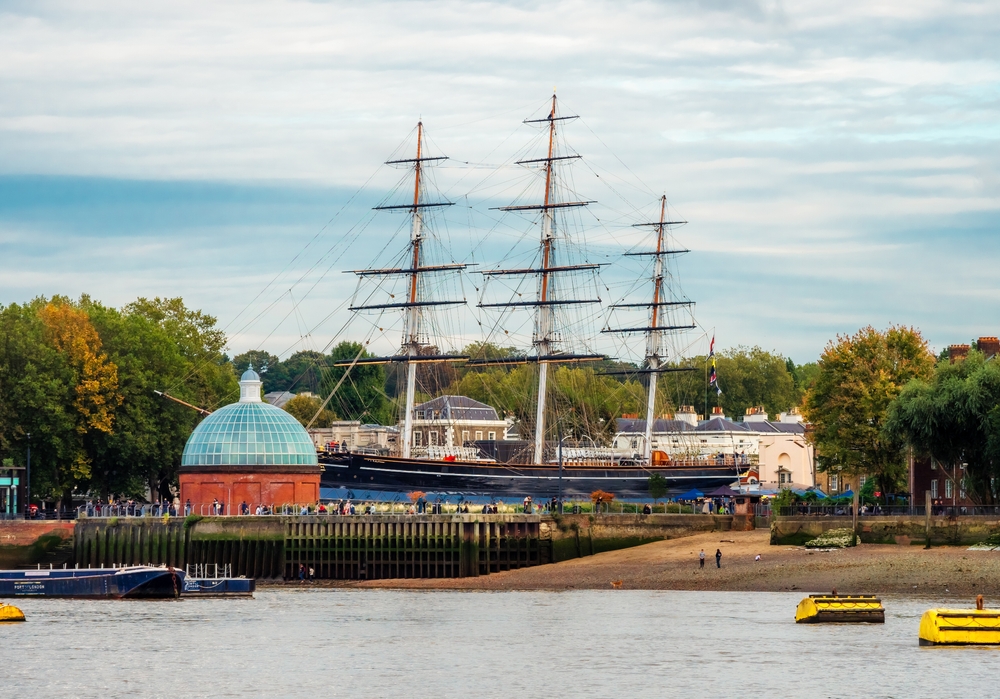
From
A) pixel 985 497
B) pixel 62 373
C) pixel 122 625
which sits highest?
pixel 62 373

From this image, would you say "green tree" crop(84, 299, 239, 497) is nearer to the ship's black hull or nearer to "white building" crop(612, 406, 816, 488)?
the ship's black hull

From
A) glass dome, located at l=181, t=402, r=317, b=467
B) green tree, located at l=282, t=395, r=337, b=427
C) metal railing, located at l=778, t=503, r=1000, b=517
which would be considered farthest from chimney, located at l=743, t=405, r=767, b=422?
metal railing, located at l=778, t=503, r=1000, b=517

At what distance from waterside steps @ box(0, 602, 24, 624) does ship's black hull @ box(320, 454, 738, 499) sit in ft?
156

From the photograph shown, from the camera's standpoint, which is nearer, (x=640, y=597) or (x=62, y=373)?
(x=640, y=597)

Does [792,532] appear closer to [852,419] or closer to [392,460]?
[852,419]

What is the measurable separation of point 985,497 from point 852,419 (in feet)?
50.4

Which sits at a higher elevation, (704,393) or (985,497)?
(704,393)

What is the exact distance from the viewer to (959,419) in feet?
275

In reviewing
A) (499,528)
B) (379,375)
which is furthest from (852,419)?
(379,375)

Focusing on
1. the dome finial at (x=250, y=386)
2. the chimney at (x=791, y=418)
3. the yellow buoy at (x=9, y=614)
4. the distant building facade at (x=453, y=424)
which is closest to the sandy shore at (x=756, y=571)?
the dome finial at (x=250, y=386)

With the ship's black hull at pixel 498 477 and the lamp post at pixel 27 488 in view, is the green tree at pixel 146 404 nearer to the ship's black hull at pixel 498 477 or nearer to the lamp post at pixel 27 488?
the lamp post at pixel 27 488

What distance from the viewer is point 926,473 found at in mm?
97875

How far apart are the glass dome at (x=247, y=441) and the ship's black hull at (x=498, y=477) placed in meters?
13.7

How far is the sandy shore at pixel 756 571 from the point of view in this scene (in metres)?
74.1
